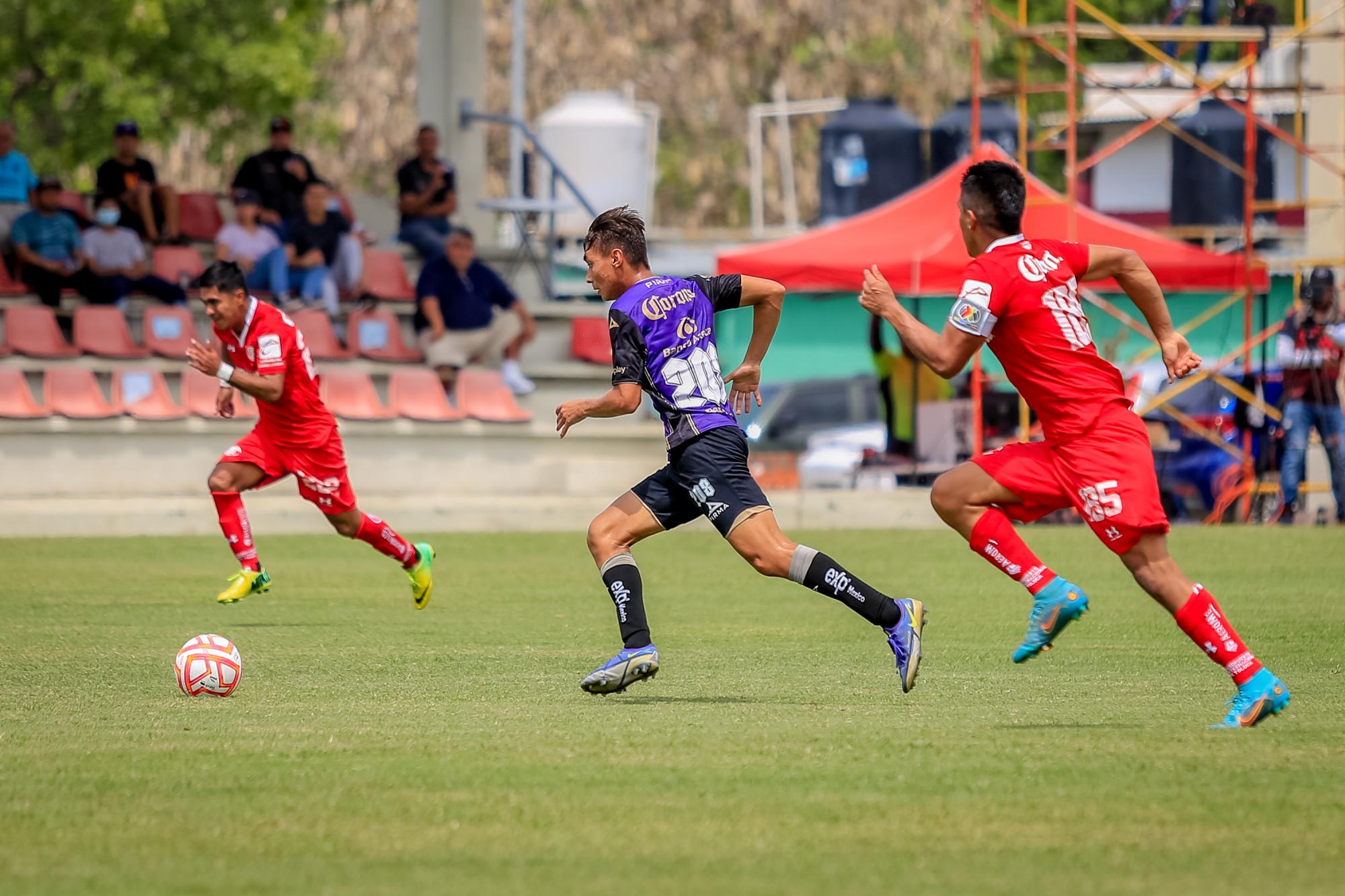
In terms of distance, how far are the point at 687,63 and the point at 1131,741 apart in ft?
132

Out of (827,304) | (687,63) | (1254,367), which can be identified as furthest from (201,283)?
(687,63)

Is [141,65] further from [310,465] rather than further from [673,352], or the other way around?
[673,352]

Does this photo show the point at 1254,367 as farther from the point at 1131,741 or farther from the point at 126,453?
the point at 1131,741

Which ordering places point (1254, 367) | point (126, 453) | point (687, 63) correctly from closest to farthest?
point (126, 453) → point (1254, 367) → point (687, 63)

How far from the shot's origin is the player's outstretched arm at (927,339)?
712cm

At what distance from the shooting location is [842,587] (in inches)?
309

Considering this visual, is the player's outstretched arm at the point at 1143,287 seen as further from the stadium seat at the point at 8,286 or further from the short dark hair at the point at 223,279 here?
the stadium seat at the point at 8,286

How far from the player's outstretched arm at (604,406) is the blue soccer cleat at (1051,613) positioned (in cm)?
177

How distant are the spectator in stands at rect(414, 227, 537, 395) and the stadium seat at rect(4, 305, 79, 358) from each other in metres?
3.92

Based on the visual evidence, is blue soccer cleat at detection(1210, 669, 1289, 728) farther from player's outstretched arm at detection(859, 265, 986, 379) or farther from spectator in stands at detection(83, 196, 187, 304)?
spectator in stands at detection(83, 196, 187, 304)

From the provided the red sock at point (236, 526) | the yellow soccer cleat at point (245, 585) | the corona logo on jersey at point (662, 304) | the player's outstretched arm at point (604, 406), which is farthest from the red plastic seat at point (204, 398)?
the player's outstretched arm at point (604, 406)

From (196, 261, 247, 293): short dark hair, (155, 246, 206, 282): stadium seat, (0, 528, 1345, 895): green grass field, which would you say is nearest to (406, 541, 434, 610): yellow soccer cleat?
(0, 528, 1345, 895): green grass field

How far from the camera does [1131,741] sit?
6836mm

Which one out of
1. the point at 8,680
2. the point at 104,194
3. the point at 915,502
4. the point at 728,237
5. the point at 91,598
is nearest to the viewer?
the point at 8,680
